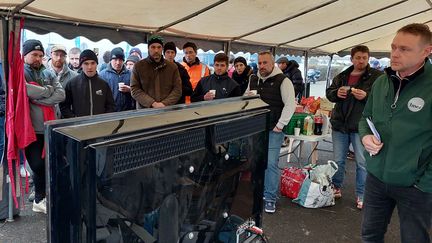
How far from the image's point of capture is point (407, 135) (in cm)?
156

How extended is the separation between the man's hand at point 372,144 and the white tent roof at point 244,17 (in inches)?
80.3

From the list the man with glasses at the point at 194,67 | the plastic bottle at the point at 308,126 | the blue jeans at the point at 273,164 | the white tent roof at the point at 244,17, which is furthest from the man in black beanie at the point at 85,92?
the plastic bottle at the point at 308,126

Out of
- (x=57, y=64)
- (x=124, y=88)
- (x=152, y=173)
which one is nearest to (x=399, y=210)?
(x=152, y=173)

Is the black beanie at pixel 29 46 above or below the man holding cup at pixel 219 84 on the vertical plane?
above

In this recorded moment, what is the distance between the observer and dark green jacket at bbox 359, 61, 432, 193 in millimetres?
1535

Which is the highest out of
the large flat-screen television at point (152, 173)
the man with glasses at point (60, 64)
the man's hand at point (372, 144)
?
the man with glasses at point (60, 64)

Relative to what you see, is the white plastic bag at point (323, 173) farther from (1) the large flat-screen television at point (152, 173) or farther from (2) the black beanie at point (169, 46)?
(1) the large flat-screen television at point (152, 173)

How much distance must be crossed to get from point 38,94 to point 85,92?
43 centimetres

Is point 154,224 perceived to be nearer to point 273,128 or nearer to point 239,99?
point 239,99

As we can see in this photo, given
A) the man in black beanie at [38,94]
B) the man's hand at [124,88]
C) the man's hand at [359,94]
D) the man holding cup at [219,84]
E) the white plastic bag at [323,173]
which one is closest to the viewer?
the man in black beanie at [38,94]

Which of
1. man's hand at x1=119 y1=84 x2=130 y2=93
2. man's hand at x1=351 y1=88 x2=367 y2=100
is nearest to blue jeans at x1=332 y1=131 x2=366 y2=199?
man's hand at x1=351 y1=88 x2=367 y2=100

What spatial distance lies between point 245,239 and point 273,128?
2.06 m

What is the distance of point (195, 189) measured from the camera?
77cm

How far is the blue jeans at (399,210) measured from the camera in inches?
61.9
